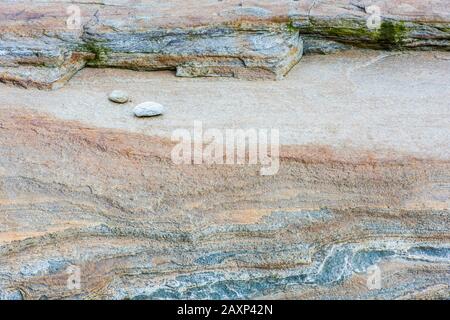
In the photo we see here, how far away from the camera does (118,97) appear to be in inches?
182

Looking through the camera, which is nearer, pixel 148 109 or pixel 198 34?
pixel 148 109

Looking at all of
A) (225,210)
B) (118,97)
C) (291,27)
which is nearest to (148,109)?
(118,97)

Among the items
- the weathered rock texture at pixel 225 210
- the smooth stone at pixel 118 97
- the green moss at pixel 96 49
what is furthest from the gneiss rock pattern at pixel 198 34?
the weathered rock texture at pixel 225 210

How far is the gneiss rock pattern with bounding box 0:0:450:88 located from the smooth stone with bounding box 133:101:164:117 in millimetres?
776

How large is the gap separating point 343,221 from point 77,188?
5.03ft

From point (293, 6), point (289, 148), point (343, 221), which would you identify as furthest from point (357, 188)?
point (293, 6)

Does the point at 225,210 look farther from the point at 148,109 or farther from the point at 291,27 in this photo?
the point at 291,27

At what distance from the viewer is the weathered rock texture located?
11.8 feet

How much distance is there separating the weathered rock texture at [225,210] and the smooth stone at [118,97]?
0.28m

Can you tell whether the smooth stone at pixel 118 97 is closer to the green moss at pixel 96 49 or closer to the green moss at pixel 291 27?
the green moss at pixel 96 49

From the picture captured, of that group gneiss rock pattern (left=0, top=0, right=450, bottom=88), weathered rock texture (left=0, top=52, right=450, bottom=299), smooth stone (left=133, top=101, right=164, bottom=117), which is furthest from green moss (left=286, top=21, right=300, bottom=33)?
smooth stone (left=133, top=101, right=164, bottom=117)

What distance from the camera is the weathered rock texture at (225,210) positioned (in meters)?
3.61

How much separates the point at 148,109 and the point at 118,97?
0.36 meters

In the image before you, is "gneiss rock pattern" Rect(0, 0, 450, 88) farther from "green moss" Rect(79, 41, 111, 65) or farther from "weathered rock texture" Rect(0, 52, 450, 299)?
"weathered rock texture" Rect(0, 52, 450, 299)
